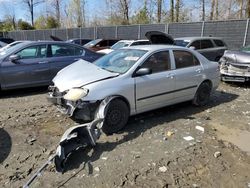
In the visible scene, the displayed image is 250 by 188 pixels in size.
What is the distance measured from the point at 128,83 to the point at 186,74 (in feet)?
5.61

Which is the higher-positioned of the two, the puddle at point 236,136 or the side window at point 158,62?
the side window at point 158,62

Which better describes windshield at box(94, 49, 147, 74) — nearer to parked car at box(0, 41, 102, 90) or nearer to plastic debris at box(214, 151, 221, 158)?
plastic debris at box(214, 151, 221, 158)

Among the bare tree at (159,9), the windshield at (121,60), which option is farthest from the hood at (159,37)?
the bare tree at (159,9)

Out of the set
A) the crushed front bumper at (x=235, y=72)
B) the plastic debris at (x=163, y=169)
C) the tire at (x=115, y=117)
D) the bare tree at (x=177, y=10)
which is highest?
the bare tree at (x=177, y=10)

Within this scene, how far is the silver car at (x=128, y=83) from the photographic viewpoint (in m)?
4.84

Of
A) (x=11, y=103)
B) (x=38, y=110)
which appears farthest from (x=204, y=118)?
(x=11, y=103)

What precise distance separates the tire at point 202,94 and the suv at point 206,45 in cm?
445

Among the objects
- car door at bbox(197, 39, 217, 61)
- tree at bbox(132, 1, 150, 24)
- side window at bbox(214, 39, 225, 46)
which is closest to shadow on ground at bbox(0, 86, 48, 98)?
car door at bbox(197, 39, 217, 61)

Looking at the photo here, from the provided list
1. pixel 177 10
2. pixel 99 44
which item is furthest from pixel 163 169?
pixel 177 10

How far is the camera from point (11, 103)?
7.10 metres

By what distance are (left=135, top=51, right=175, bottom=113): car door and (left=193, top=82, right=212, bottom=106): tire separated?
40.4 inches

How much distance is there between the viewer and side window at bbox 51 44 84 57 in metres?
8.37

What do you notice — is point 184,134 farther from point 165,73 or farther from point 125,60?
point 125,60

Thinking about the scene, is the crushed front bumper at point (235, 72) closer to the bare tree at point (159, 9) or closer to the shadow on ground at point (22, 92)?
the shadow on ground at point (22, 92)
